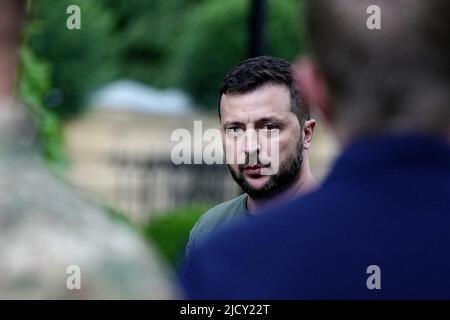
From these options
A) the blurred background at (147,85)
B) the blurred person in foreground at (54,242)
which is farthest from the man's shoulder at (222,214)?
the blurred background at (147,85)

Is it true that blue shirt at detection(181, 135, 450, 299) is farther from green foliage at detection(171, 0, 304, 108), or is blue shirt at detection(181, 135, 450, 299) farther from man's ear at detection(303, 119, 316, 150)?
green foliage at detection(171, 0, 304, 108)

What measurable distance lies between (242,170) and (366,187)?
1490 mm

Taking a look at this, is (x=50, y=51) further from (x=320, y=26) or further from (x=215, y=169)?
(x=320, y=26)

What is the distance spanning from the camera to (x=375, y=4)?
1.67 meters

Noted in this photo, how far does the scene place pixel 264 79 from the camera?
3234 millimetres

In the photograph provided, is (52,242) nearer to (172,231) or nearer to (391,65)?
(391,65)

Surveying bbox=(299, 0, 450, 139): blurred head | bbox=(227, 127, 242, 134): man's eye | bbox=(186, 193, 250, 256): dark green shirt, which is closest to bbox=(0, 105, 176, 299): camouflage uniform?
bbox=(299, 0, 450, 139): blurred head

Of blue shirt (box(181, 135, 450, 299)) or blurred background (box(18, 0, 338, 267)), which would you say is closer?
blue shirt (box(181, 135, 450, 299))

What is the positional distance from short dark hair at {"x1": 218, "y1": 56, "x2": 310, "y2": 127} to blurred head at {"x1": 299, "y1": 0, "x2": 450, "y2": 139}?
1.58 m

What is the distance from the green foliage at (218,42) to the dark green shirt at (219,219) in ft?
41.4

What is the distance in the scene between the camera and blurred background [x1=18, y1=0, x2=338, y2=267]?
1539 centimetres

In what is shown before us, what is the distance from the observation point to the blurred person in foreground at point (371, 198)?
61.5 inches

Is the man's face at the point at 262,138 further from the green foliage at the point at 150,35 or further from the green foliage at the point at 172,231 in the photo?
the green foliage at the point at 150,35
